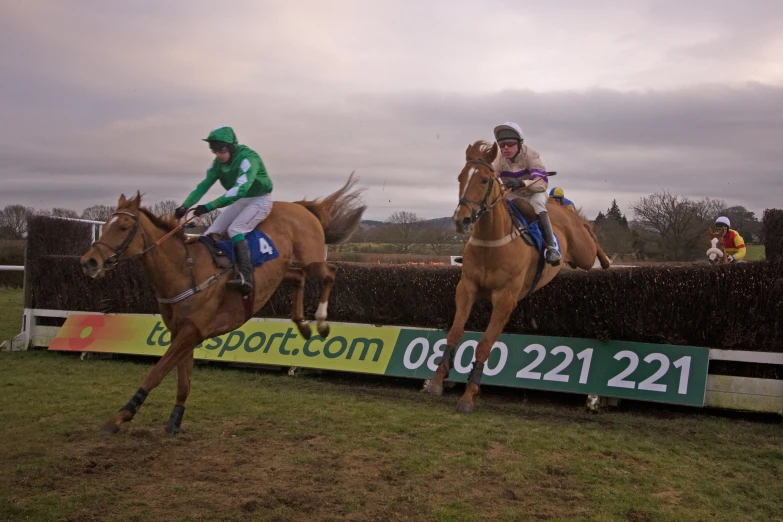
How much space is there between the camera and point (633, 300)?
7984 millimetres

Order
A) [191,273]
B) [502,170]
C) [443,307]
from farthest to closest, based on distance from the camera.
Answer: [443,307]
[502,170]
[191,273]

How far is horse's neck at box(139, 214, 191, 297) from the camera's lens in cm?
580

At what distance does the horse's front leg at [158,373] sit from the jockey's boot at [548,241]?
3.61m

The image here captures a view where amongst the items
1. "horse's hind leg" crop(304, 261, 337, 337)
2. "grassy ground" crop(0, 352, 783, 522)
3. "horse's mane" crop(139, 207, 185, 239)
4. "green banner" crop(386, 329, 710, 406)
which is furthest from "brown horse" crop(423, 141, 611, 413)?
"horse's mane" crop(139, 207, 185, 239)

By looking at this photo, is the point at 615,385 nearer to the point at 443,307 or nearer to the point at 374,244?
the point at 443,307

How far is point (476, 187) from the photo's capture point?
6.03m

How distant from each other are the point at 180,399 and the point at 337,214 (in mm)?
2571

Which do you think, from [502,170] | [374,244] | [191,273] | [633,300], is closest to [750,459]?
[633,300]

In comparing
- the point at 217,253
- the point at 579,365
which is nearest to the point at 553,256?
the point at 579,365

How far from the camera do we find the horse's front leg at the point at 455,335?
19.7 feet

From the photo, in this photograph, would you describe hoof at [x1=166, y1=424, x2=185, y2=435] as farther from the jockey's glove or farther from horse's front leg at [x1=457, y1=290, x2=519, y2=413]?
the jockey's glove

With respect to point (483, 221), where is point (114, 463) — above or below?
below

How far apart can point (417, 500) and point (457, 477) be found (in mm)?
627

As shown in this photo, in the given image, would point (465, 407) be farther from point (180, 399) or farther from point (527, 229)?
point (180, 399)
